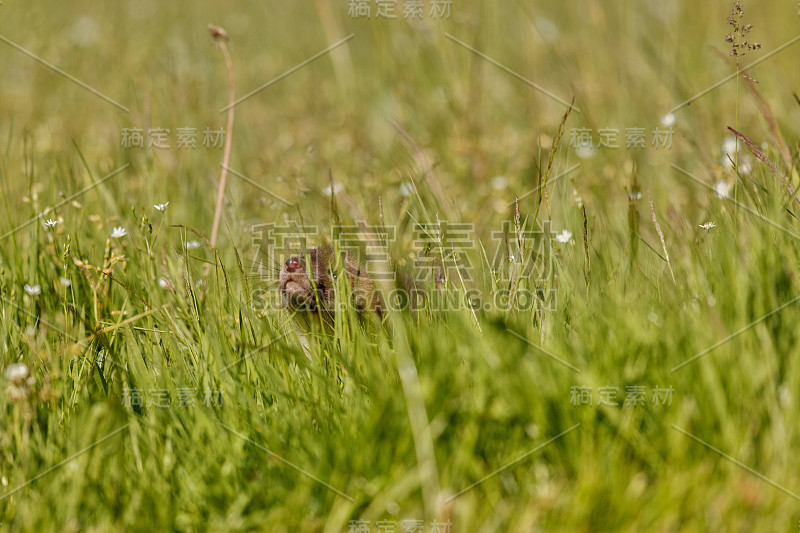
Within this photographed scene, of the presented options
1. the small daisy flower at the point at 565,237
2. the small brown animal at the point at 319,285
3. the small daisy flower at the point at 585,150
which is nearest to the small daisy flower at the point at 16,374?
the small brown animal at the point at 319,285

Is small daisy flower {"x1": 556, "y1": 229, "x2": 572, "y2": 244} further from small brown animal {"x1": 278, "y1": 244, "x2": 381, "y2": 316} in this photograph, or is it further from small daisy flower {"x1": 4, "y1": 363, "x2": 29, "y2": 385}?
small daisy flower {"x1": 4, "y1": 363, "x2": 29, "y2": 385}

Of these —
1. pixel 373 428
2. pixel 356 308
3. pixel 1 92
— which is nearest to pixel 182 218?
pixel 356 308

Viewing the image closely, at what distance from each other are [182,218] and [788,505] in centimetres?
251

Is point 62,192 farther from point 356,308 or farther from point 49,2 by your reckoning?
point 49,2

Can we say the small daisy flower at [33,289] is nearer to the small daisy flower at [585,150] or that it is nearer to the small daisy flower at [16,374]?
the small daisy flower at [16,374]

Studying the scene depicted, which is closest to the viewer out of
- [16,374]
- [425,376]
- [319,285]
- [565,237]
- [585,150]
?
[425,376]

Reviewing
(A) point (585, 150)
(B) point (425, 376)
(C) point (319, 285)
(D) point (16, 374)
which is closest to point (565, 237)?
(C) point (319, 285)

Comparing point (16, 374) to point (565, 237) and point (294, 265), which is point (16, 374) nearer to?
point (294, 265)

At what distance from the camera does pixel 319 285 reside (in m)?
2.23

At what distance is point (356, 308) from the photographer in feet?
7.20

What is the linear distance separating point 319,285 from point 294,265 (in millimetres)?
96

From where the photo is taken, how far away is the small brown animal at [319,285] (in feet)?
7.17

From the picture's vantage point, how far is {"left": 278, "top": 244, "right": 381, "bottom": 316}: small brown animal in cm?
219

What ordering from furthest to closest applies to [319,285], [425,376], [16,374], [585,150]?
[585,150] → [319,285] → [16,374] → [425,376]
